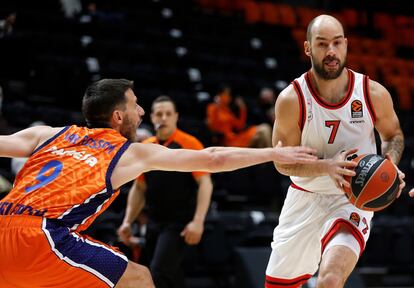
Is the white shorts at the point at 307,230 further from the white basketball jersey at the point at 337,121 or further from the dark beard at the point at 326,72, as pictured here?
the dark beard at the point at 326,72

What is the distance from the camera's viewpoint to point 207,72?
1238cm

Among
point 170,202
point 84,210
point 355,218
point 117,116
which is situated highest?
point 117,116

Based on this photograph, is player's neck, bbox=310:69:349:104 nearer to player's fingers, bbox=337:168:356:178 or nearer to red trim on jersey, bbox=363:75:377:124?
red trim on jersey, bbox=363:75:377:124

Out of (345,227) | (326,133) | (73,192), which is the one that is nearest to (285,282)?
(345,227)

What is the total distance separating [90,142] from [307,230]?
1.61 meters

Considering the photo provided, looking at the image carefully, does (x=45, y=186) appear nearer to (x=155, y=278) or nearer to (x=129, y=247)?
(x=155, y=278)

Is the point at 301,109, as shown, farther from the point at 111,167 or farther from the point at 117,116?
the point at 111,167

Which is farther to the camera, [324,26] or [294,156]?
[324,26]

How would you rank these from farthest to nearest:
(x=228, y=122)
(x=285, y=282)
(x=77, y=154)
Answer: (x=228, y=122) → (x=285, y=282) → (x=77, y=154)

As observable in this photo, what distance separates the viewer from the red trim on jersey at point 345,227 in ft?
Result: 13.4

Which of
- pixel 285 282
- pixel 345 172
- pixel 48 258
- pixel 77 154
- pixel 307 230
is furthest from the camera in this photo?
pixel 285 282

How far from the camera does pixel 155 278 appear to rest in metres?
5.64

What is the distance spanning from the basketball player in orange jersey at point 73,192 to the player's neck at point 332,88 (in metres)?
1.11

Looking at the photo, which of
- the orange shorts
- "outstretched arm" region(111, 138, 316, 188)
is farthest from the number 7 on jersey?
the orange shorts
